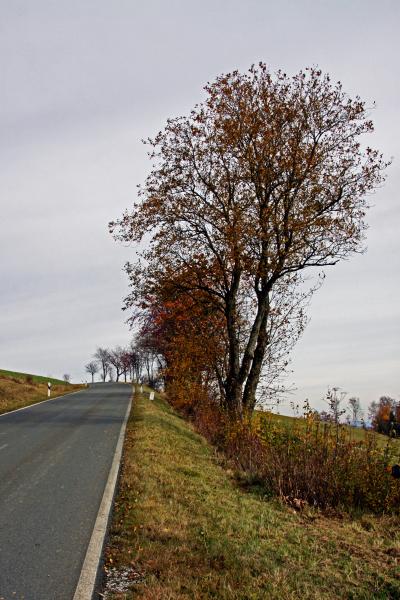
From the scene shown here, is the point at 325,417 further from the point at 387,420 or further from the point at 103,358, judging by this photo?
the point at 103,358

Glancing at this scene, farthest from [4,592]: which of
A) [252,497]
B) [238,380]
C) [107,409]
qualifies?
[107,409]

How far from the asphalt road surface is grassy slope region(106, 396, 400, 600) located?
495 millimetres

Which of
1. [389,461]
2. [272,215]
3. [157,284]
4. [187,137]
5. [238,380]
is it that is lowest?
[389,461]

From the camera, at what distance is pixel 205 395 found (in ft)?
72.9

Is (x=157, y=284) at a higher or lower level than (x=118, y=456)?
higher

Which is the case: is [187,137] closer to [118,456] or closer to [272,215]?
[272,215]

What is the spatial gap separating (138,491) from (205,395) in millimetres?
13827

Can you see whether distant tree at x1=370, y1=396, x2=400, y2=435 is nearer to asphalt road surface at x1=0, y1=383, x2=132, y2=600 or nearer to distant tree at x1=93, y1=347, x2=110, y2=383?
asphalt road surface at x1=0, y1=383, x2=132, y2=600

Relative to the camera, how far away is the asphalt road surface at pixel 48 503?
16.7 feet

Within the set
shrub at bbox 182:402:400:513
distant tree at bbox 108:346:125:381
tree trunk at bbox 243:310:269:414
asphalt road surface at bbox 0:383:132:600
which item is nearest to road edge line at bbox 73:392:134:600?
asphalt road surface at bbox 0:383:132:600

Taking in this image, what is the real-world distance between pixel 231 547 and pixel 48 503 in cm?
322

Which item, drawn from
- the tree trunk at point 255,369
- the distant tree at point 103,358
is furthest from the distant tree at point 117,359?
the tree trunk at point 255,369

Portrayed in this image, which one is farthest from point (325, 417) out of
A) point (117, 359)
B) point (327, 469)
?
point (117, 359)

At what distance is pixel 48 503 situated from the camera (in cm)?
775
